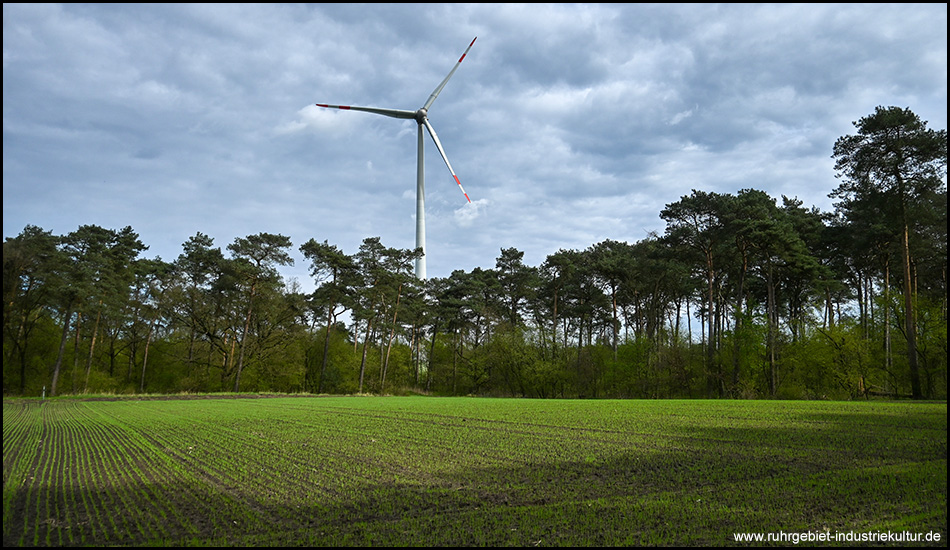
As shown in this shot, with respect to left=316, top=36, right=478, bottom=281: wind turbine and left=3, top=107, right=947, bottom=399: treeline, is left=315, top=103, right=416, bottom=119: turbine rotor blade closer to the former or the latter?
left=316, top=36, right=478, bottom=281: wind turbine

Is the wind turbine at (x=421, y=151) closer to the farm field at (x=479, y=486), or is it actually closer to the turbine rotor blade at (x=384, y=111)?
the turbine rotor blade at (x=384, y=111)

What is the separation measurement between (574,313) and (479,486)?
4890 centimetres

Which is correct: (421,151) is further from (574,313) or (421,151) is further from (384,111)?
(574,313)

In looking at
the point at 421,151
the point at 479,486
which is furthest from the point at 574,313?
the point at 479,486

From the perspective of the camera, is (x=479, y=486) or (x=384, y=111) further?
(x=384, y=111)

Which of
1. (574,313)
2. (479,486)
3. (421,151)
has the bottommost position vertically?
(479,486)

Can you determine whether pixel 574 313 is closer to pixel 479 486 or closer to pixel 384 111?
pixel 384 111

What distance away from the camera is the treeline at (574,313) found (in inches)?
1221

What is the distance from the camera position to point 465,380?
63.4 meters

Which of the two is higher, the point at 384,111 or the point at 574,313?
the point at 384,111

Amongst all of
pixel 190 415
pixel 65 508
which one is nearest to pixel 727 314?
pixel 190 415

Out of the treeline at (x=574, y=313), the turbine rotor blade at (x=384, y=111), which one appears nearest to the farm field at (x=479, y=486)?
the treeline at (x=574, y=313)

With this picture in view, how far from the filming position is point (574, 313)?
5588 centimetres

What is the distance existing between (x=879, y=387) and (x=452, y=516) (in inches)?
1473
